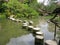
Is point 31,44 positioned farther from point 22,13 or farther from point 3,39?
point 22,13

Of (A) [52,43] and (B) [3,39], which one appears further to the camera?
(B) [3,39]

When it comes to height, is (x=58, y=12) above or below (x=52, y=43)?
above

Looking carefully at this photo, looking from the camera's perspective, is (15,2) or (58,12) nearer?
(58,12)

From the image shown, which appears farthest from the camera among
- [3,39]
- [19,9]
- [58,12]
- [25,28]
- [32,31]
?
[19,9]

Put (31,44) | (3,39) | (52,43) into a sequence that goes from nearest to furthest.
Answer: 1. (52,43)
2. (31,44)
3. (3,39)

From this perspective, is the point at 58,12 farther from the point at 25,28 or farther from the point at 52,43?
the point at 25,28

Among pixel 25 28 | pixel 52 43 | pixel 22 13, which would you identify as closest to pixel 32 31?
pixel 25 28

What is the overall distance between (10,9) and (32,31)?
7459 millimetres

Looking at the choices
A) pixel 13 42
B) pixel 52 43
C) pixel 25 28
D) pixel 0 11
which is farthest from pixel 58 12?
pixel 0 11

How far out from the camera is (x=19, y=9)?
15.6m

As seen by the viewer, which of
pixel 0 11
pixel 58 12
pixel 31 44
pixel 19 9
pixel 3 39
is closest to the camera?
pixel 58 12

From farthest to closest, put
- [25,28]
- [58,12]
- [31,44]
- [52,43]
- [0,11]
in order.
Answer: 1. [0,11]
2. [25,28]
3. [31,44]
4. [52,43]
5. [58,12]

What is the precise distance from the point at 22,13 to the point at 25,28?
19.8 ft

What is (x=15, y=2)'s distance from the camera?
15.9m
